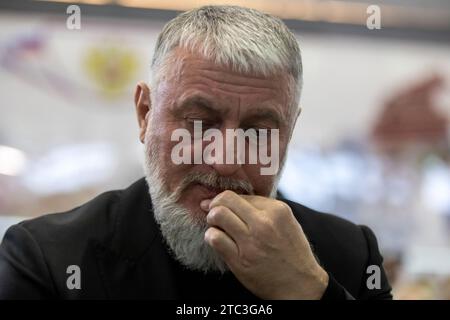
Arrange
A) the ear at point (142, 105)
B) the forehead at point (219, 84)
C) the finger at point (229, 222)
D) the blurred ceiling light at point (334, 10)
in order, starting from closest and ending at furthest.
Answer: the finger at point (229, 222), the forehead at point (219, 84), the ear at point (142, 105), the blurred ceiling light at point (334, 10)

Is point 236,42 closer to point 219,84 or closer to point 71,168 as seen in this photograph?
point 219,84

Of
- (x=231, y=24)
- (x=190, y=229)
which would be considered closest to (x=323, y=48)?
(x=231, y=24)

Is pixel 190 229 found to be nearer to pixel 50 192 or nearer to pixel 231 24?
pixel 231 24

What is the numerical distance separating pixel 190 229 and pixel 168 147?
162mm

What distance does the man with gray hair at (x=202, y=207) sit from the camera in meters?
0.98

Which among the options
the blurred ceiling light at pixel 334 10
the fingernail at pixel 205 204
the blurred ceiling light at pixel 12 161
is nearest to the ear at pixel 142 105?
the fingernail at pixel 205 204

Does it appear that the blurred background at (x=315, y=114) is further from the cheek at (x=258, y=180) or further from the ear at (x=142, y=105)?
the cheek at (x=258, y=180)

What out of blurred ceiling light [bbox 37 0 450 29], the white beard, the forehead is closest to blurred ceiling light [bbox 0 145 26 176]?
blurred ceiling light [bbox 37 0 450 29]

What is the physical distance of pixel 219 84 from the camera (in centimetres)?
105

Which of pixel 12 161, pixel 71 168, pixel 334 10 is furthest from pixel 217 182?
pixel 334 10

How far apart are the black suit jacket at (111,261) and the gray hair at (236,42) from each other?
29 cm

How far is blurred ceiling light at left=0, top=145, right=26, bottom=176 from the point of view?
1.70m

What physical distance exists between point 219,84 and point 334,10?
1.00m
